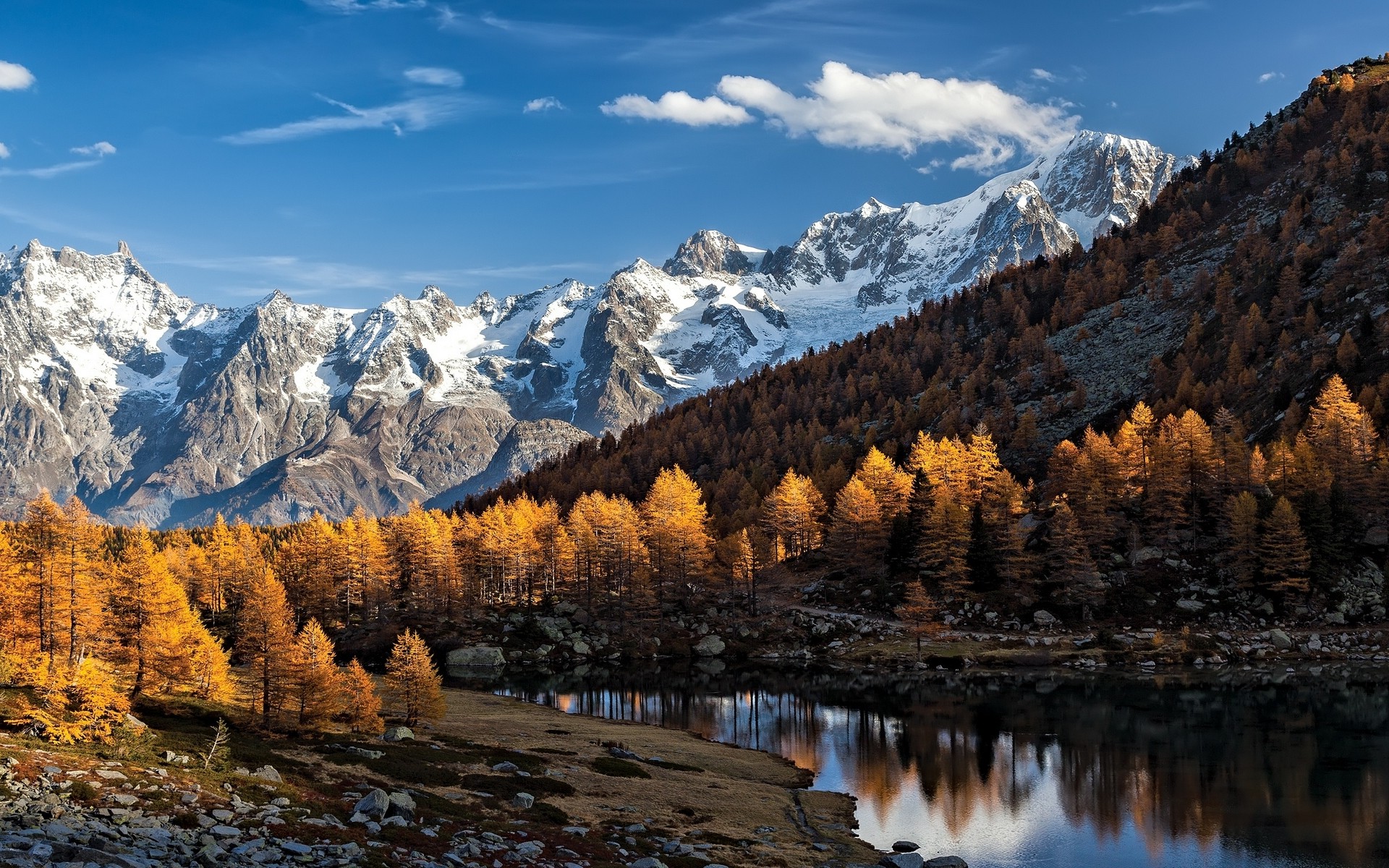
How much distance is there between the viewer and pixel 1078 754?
63500 mm

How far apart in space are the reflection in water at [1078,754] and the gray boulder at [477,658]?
53.9 ft

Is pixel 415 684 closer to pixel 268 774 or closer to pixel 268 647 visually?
pixel 268 647

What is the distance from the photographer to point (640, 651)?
121 meters

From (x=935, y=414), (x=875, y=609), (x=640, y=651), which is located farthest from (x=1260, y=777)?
(x=935, y=414)

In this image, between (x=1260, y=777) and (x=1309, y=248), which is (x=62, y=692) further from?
(x=1309, y=248)

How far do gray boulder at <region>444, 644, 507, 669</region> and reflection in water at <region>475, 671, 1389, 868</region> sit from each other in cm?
1643

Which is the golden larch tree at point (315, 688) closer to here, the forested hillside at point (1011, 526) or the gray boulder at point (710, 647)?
the forested hillside at point (1011, 526)

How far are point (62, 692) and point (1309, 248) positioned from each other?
196 metres

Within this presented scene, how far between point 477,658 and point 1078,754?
76.1 metres

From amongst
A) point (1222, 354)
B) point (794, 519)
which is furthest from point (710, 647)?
point (1222, 354)

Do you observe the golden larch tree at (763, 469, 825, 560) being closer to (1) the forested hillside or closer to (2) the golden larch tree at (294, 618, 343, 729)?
(1) the forested hillside

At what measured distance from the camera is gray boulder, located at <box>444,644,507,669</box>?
386ft

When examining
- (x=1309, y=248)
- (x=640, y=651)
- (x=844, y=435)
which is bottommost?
(x=640, y=651)

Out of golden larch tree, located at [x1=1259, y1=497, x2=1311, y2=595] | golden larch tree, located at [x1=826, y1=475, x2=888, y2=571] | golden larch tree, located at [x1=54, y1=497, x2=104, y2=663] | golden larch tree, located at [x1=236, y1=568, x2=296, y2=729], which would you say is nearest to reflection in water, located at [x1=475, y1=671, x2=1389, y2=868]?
golden larch tree, located at [x1=1259, y1=497, x2=1311, y2=595]
